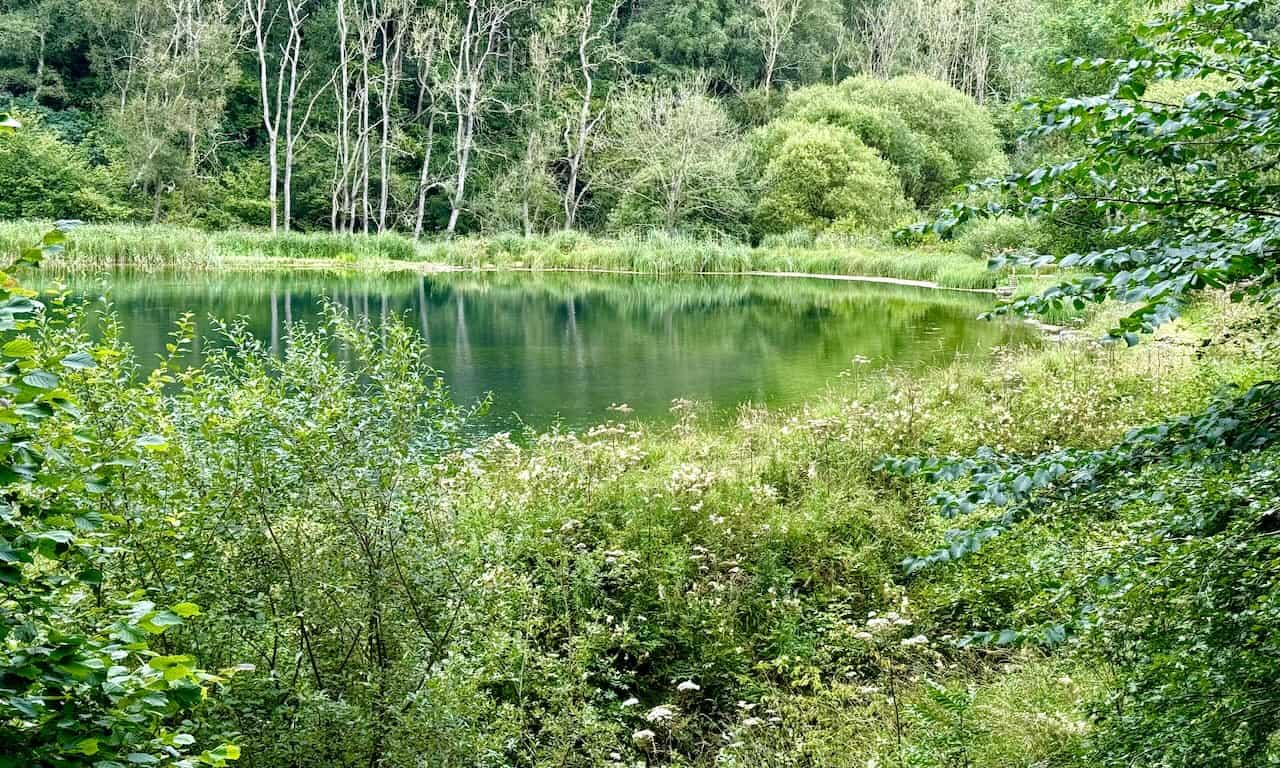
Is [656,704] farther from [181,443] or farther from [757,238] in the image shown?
[757,238]

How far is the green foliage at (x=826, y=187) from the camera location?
41625 mm

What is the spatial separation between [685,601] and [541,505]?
4.36 ft


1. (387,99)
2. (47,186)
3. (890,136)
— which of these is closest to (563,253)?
(387,99)

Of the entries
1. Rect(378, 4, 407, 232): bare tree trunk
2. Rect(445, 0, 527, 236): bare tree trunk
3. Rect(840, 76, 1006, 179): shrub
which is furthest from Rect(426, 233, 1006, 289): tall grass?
Rect(840, 76, 1006, 179): shrub

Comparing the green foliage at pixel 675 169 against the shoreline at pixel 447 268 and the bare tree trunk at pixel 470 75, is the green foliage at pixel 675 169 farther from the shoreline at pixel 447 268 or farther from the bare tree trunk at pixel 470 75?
the bare tree trunk at pixel 470 75

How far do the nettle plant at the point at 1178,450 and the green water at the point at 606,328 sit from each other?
6.61 m

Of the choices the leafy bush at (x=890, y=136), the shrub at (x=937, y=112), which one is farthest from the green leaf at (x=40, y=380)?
the shrub at (x=937, y=112)

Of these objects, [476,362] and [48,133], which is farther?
[48,133]

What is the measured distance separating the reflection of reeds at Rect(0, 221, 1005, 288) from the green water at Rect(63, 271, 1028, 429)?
2.57m

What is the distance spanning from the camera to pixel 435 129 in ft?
170

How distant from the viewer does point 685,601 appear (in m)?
6.32

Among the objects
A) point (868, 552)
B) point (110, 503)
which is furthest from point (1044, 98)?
point (868, 552)

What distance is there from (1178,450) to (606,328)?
1917 cm

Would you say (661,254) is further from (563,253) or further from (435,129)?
(435,129)
